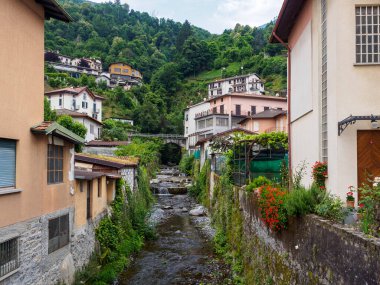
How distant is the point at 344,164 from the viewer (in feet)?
31.1

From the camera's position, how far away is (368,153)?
31.3ft

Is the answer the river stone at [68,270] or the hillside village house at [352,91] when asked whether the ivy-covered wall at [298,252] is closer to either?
the hillside village house at [352,91]

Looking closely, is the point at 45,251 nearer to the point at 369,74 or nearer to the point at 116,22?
the point at 369,74

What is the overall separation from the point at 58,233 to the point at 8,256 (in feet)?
10.4

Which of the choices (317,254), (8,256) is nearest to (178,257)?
(8,256)

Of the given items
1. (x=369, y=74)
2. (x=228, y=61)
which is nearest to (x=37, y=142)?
(x=369, y=74)

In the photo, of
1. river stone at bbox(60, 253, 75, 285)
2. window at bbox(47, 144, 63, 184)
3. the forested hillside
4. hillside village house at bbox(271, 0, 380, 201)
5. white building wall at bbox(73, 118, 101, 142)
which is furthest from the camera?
the forested hillside

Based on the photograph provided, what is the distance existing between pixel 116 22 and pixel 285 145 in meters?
160

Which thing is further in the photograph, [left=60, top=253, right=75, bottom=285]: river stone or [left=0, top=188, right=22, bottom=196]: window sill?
[left=60, top=253, right=75, bottom=285]: river stone

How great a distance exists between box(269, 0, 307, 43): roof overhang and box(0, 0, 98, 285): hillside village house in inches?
321

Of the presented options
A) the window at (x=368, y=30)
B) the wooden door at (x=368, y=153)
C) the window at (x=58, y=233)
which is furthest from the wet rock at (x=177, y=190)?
the window at (x=368, y=30)

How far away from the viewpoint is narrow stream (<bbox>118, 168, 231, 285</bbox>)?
15797 mm

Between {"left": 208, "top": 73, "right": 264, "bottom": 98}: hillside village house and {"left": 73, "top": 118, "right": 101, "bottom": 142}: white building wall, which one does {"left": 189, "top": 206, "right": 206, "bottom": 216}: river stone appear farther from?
{"left": 208, "top": 73, "right": 264, "bottom": 98}: hillside village house

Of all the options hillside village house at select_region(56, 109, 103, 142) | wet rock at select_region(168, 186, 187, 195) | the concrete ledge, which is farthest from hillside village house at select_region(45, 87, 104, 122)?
the concrete ledge
